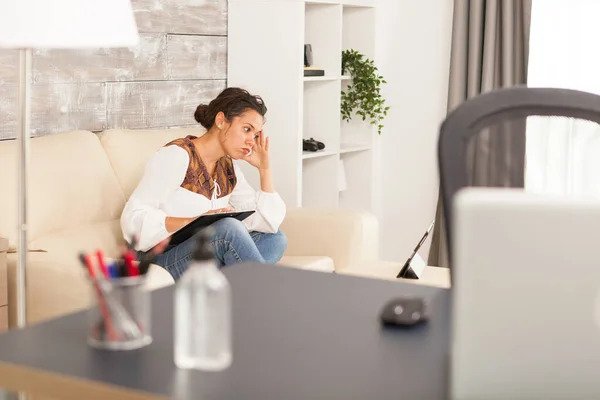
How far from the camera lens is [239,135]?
3.35 meters

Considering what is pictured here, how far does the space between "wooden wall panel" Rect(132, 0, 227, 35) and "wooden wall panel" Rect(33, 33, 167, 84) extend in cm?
5

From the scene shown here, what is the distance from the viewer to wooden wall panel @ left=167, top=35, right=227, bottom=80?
4000 mm

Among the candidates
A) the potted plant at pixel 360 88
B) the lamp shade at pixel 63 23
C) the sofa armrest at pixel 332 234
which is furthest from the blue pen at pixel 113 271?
the potted plant at pixel 360 88

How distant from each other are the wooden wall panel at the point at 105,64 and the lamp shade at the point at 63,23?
1378 millimetres

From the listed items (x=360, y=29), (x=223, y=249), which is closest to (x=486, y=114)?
(x=223, y=249)

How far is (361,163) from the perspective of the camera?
494 cm

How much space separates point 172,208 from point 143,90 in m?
0.87

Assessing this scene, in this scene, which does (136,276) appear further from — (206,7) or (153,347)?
(206,7)

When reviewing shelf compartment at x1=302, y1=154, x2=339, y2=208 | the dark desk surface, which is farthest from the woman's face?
the dark desk surface

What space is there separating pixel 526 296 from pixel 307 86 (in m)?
3.73

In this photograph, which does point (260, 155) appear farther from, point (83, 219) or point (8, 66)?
point (8, 66)

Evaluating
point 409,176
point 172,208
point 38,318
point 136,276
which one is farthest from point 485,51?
point 136,276

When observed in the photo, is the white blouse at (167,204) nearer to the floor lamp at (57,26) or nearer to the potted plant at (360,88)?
the floor lamp at (57,26)

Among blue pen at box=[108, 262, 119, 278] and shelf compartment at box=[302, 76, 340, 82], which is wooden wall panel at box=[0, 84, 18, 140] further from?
blue pen at box=[108, 262, 119, 278]
